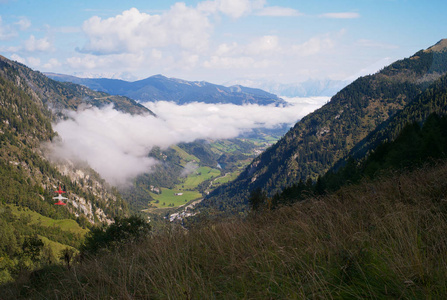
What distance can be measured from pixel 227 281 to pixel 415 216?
3.09 meters

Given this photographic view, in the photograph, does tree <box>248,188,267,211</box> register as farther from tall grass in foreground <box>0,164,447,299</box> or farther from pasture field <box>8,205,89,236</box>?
pasture field <box>8,205,89,236</box>

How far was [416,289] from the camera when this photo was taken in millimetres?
2303

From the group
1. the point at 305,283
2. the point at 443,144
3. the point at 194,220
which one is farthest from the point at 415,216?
the point at 443,144

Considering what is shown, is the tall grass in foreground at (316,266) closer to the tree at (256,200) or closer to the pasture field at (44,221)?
the tree at (256,200)

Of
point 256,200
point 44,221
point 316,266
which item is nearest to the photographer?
point 316,266

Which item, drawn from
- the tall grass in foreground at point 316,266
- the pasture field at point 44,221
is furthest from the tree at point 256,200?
the pasture field at point 44,221

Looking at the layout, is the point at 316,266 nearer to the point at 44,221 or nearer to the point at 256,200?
the point at 256,200

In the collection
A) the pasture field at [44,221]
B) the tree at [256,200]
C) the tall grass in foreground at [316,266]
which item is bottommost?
the pasture field at [44,221]

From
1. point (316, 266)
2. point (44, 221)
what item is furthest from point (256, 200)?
point (44, 221)

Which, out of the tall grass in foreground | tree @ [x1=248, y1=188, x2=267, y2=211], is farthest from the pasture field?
the tall grass in foreground

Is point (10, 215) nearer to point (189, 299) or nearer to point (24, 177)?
point (24, 177)

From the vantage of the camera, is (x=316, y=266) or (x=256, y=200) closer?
(x=316, y=266)

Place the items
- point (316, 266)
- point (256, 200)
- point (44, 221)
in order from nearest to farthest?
point (316, 266)
point (256, 200)
point (44, 221)

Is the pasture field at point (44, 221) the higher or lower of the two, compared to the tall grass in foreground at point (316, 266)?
lower
